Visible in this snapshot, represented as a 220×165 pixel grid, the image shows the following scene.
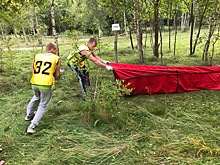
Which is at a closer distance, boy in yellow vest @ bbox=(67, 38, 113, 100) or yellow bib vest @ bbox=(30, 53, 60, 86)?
yellow bib vest @ bbox=(30, 53, 60, 86)

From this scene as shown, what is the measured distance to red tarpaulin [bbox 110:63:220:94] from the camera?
4.15m

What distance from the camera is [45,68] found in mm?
2939

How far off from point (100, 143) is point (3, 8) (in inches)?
168

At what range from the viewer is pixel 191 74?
13.9 ft

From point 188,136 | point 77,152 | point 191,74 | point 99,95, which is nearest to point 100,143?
point 77,152

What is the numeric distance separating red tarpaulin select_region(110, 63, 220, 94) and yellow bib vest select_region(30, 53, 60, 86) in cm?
148

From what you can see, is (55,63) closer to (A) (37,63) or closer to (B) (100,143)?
(A) (37,63)

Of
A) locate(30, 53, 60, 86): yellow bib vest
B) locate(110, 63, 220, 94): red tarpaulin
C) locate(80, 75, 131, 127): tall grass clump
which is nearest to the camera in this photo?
locate(30, 53, 60, 86): yellow bib vest

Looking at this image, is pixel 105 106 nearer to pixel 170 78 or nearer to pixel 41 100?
pixel 41 100

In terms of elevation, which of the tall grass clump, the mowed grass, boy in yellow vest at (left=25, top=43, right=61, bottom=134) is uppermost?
boy in yellow vest at (left=25, top=43, right=61, bottom=134)

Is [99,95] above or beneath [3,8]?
beneath

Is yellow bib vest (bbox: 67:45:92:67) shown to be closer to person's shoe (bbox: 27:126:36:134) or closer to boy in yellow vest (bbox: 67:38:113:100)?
boy in yellow vest (bbox: 67:38:113:100)

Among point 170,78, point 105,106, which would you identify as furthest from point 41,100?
point 170,78

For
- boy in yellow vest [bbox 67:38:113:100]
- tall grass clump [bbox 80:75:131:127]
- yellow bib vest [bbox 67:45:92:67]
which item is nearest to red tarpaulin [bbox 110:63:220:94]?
boy in yellow vest [bbox 67:38:113:100]
